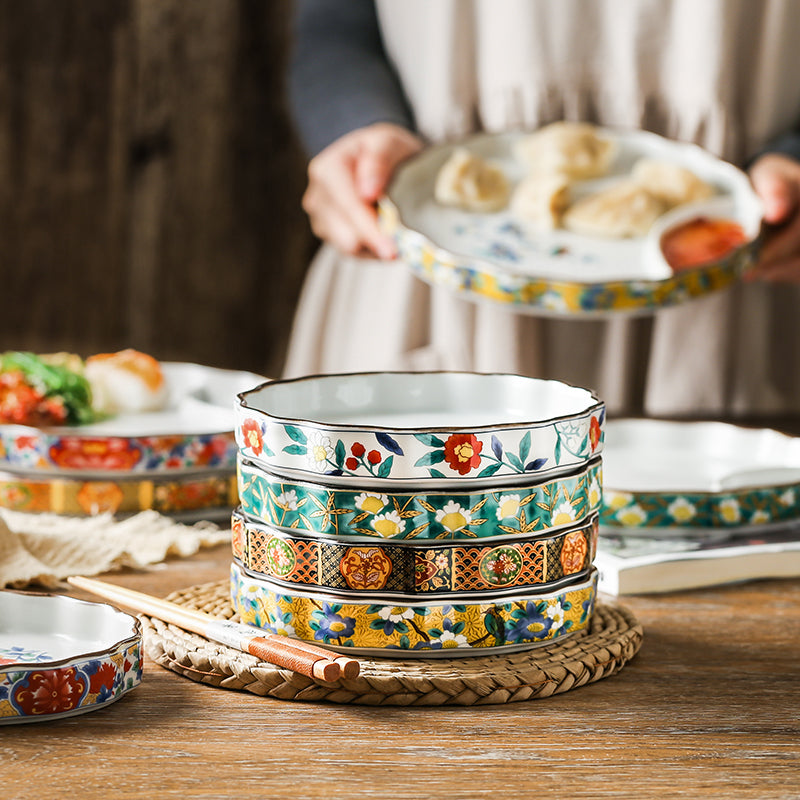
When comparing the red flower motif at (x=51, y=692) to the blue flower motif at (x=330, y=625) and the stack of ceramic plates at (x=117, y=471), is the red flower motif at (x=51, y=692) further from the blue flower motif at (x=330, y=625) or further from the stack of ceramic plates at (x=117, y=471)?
the stack of ceramic plates at (x=117, y=471)

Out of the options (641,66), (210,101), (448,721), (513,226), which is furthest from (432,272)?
(210,101)

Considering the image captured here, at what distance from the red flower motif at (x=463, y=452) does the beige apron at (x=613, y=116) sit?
894 mm

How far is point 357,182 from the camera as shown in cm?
136

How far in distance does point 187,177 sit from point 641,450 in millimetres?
2023

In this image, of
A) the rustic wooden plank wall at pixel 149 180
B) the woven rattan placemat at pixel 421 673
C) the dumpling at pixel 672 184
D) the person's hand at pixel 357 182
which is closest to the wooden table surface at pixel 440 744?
the woven rattan placemat at pixel 421 673

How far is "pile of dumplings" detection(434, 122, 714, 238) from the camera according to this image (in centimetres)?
116

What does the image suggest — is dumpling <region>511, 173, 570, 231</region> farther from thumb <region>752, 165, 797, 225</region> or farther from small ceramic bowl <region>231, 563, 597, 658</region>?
small ceramic bowl <region>231, 563, 597, 658</region>

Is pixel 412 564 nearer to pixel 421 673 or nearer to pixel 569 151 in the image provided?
pixel 421 673

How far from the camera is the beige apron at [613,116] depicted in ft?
4.61

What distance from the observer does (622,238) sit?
1.15m

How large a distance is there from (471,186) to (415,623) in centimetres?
79

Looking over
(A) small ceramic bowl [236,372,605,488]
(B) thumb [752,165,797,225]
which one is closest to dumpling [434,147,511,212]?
(B) thumb [752,165,797,225]

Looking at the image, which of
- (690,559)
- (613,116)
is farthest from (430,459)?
(613,116)

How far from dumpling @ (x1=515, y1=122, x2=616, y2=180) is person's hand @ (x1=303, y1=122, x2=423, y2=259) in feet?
0.51
